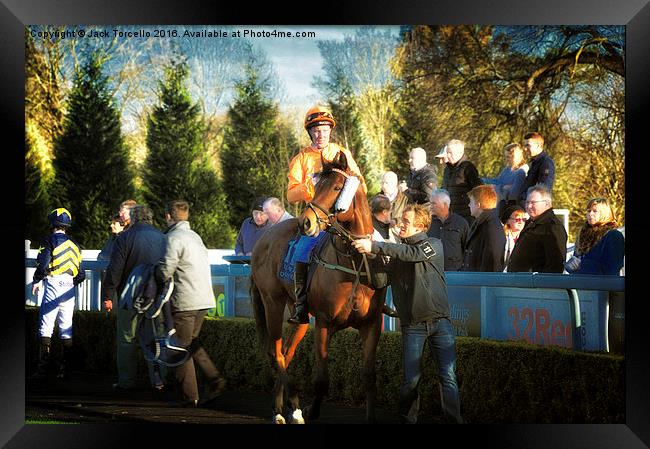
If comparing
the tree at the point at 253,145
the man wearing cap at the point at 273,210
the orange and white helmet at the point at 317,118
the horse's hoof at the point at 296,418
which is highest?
the tree at the point at 253,145

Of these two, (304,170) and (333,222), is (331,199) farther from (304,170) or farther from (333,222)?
(304,170)

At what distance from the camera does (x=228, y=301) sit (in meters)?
10.8

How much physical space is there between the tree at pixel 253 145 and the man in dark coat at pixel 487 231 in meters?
12.4

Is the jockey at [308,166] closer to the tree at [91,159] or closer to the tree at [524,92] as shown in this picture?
the tree at [524,92]

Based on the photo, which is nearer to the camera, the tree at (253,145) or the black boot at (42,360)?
the black boot at (42,360)

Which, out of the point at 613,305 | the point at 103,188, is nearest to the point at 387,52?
the point at 103,188

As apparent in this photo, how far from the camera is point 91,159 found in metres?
17.1

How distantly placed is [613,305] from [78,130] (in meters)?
11.4

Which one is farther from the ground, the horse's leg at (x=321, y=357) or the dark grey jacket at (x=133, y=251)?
the dark grey jacket at (x=133, y=251)

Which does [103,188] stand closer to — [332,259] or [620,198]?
[620,198]

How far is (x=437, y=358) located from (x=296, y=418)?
144 centimetres

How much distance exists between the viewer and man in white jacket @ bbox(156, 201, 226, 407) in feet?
29.1

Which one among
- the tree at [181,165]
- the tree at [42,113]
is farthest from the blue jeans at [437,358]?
the tree at [181,165]
